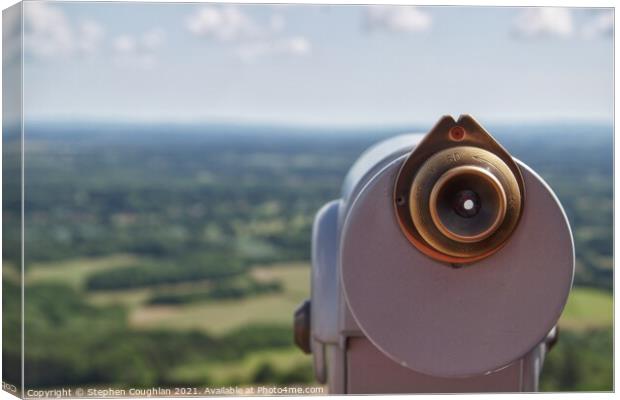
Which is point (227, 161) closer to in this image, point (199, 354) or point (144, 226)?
point (144, 226)

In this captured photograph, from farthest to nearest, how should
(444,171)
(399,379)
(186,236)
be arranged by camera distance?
(186,236) < (399,379) < (444,171)

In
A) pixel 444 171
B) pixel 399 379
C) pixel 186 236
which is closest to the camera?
pixel 444 171

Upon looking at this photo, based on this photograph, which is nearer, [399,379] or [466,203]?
[466,203]

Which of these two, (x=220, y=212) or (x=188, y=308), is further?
(x=220, y=212)

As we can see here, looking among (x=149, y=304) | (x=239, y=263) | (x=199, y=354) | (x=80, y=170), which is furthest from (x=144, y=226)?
(x=199, y=354)

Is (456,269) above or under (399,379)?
above

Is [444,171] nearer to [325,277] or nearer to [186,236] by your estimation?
[325,277]

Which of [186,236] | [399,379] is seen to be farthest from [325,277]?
[186,236]
